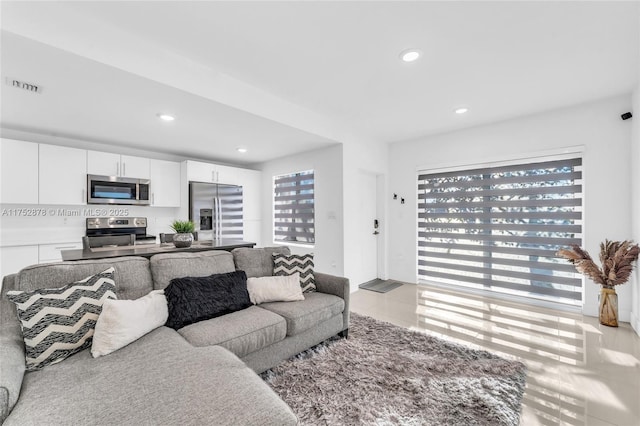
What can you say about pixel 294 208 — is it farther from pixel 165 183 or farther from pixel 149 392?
pixel 149 392

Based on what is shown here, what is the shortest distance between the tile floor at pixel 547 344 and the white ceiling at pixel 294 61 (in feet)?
8.44

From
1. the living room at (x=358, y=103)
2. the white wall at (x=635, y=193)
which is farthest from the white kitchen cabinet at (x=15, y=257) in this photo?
the white wall at (x=635, y=193)

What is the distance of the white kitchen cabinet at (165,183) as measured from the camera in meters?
4.56

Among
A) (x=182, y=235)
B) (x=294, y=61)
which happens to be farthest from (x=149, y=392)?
(x=294, y=61)

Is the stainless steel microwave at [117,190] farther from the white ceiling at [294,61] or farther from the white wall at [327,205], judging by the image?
the white wall at [327,205]

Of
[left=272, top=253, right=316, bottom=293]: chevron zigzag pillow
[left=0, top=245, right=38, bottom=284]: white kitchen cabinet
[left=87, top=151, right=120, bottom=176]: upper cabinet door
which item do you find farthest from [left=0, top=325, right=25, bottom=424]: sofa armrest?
[left=87, top=151, right=120, bottom=176]: upper cabinet door

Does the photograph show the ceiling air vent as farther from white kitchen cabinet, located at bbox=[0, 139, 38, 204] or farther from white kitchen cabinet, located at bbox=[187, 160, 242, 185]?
white kitchen cabinet, located at bbox=[187, 160, 242, 185]

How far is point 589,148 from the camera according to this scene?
331cm

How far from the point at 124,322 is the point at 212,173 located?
380cm

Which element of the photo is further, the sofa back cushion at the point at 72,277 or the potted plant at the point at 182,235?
the potted plant at the point at 182,235

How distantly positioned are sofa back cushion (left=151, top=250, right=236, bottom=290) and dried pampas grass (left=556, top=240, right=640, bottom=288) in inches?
150

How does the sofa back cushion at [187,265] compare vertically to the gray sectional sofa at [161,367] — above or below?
above

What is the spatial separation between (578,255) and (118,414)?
4304mm

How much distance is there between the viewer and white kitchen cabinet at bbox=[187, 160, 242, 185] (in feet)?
15.7
